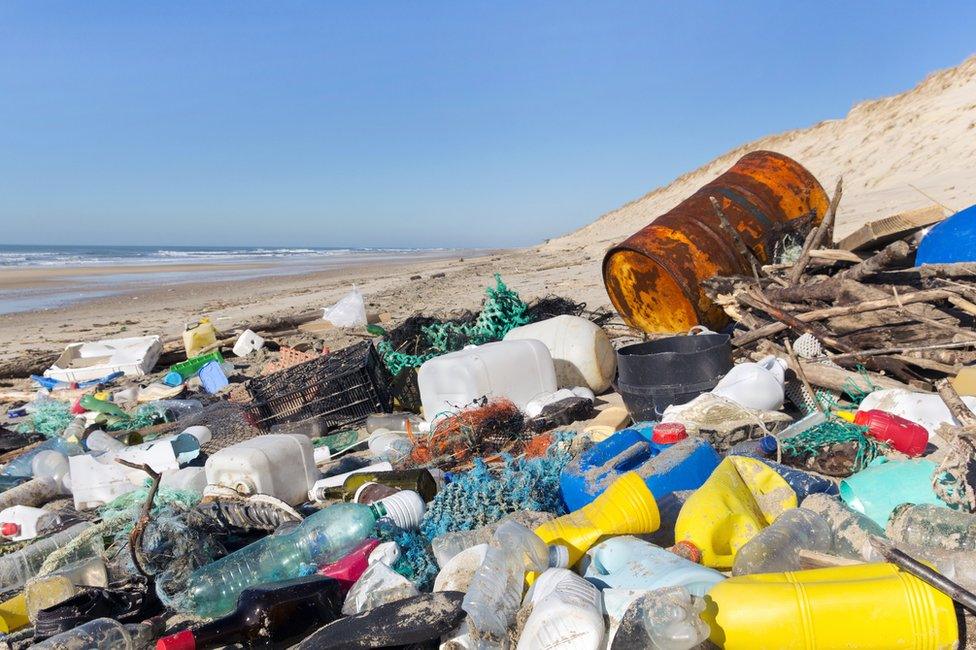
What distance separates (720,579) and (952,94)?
24.4 m

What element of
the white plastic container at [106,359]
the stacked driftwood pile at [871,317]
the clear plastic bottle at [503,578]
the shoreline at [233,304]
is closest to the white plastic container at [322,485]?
the clear plastic bottle at [503,578]

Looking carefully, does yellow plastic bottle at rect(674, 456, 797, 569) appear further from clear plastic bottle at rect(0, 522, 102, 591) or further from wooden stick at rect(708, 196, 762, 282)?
wooden stick at rect(708, 196, 762, 282)

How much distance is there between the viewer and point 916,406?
329cm

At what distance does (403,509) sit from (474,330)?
3102 mm

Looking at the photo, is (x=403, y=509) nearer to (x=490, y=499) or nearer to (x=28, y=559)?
(x=490, y=499)

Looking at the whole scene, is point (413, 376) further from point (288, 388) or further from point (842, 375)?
point (842, 375)

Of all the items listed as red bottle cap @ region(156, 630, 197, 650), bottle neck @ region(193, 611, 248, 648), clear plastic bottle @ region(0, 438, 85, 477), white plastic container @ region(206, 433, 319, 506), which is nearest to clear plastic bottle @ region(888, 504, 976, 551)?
bottle neck @ region(193, 611, 248, 648)

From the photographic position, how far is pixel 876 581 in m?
1.68

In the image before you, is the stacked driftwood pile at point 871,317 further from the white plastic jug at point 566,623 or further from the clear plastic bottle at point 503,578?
the white plastic jug at point 566,623

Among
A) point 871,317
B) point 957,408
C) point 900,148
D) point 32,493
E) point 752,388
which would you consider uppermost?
point 900,148

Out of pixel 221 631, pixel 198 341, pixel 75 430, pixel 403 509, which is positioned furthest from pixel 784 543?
pixel 198 341

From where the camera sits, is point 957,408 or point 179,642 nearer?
point 179,642

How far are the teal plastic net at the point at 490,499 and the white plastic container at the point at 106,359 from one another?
551 centimetres

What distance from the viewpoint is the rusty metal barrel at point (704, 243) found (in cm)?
608
